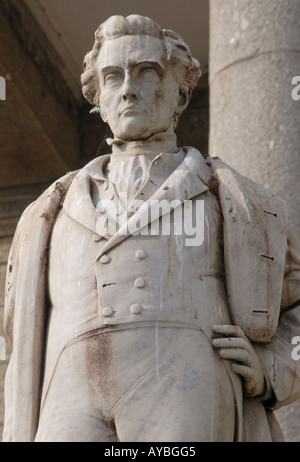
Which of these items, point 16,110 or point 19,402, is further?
point 16,110

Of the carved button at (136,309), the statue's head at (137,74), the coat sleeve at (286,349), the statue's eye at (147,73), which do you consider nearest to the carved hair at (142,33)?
the statue's head at (137,74)

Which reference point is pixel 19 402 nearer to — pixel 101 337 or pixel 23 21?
pixel 101 337

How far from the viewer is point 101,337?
6.10m

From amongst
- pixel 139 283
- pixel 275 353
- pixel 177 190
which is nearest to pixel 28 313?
pixel 139 283

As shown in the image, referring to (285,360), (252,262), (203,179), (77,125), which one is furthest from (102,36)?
(77,125)

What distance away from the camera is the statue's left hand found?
6129 mm

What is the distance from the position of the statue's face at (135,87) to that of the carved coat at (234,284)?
25 cm

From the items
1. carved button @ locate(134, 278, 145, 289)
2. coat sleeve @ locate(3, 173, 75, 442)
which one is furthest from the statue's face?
carved button @ locate(134, 278, 145, 289)

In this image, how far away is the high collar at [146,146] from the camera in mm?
6766

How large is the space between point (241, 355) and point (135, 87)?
4.47 ft

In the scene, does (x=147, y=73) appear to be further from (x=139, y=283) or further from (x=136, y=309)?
(x=136, y=309)

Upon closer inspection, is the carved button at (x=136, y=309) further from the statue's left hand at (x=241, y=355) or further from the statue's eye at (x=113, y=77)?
the statue's eye at (x=113, y=77)

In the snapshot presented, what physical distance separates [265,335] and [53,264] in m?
0.97

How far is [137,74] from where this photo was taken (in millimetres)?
6754
